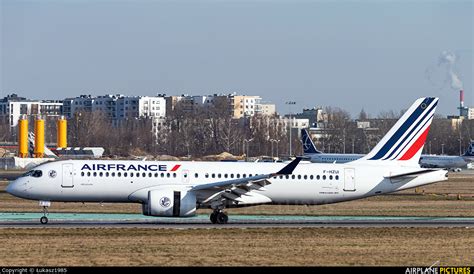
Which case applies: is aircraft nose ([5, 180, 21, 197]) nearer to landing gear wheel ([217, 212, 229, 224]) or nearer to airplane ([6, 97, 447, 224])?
airplane ([6, 97, 447, 224])

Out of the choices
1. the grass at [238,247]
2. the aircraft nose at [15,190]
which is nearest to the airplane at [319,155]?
the aircraft nose at [15,190]

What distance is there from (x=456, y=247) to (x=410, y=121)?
15457 mm

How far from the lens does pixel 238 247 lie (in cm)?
3509

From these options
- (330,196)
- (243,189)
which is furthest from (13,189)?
(330,196)

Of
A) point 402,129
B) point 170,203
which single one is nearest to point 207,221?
point 170,203

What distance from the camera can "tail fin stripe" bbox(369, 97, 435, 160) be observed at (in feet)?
165

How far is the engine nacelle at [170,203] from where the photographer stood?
4588 cm

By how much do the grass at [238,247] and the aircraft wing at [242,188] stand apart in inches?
174

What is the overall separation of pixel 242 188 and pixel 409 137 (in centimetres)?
905

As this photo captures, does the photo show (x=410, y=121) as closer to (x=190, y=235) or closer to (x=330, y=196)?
(x=330, y=196)

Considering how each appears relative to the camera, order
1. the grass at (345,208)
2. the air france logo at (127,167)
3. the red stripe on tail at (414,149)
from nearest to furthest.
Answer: the air france logo at (127,167)
the red stripe on tail at (414,149)
the grass at (345,208)

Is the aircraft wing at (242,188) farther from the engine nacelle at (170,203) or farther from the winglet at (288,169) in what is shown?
the engine nacelle at (170,203)

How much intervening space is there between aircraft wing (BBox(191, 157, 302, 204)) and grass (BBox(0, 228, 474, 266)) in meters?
4.42

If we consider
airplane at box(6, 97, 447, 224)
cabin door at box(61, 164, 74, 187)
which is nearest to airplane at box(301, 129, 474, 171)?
airplane at box(6, 97, 447, 224)
